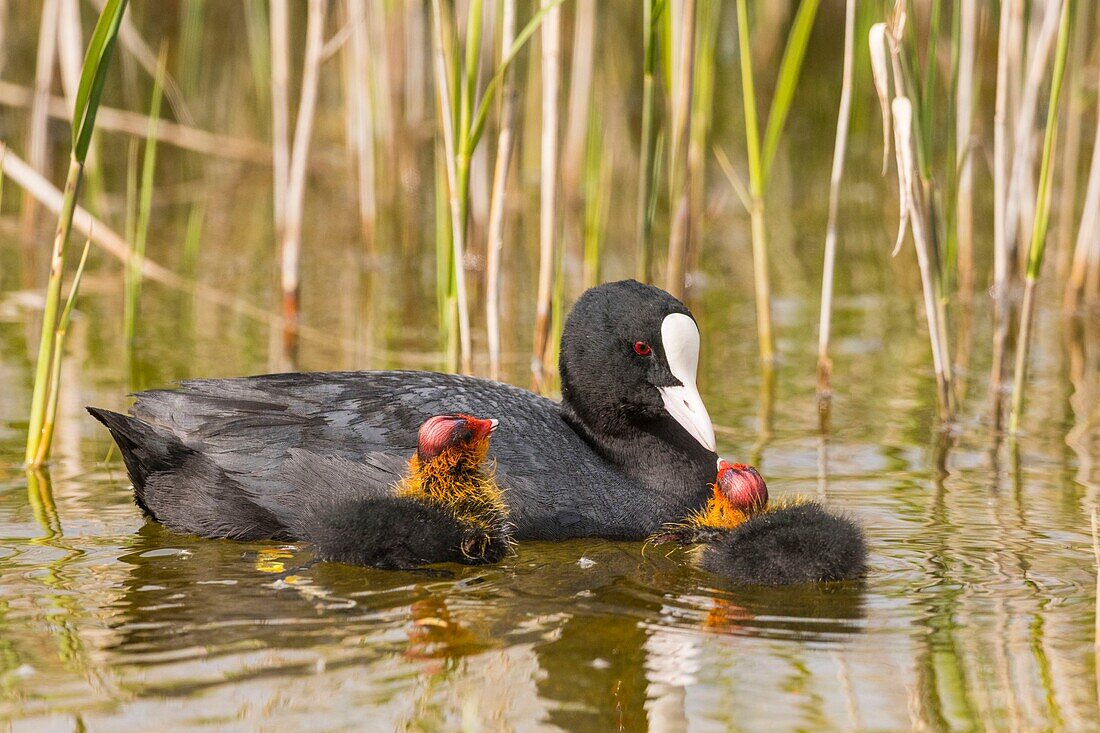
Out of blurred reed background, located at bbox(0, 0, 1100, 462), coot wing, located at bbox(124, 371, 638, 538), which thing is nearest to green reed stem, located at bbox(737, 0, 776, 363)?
blurred reed background, located at bbox(0, 0, 1100, 462)

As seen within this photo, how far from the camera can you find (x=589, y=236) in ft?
18.3

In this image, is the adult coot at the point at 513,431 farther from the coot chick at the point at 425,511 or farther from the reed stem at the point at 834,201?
the reed stem at the point at 834,201

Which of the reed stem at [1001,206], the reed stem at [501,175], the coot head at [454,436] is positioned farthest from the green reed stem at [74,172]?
the reed stem at [1001,206]

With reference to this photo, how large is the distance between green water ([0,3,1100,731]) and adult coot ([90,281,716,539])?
145 mm

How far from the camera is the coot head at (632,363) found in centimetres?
426

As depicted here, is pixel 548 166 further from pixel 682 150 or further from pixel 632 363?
pixel 632 363

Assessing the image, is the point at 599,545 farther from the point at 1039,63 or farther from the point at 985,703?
→ the point at 1039,63

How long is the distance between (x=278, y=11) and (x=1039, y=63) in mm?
3339

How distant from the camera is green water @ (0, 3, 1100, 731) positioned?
292cm

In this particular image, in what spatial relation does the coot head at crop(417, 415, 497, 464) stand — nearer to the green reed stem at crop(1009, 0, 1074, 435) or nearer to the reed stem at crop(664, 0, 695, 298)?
the reed stem at crop(664, 0, 695, 298)

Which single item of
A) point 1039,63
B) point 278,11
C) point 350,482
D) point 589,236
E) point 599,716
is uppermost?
point 278,11

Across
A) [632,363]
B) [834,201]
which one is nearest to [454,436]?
[632,363]

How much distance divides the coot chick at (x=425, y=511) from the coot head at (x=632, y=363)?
1.80 ft

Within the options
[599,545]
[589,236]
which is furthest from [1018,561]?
[589,236]
